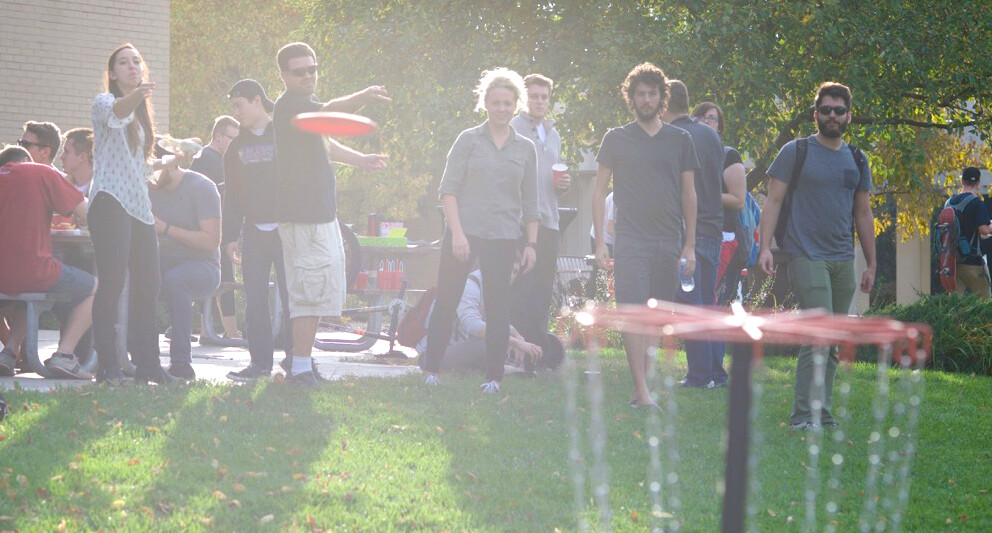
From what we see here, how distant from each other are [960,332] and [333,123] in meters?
9.87

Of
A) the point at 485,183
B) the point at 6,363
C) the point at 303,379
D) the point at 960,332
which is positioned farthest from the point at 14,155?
the point at 960,332

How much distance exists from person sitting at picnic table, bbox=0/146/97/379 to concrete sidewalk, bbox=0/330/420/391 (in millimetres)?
192

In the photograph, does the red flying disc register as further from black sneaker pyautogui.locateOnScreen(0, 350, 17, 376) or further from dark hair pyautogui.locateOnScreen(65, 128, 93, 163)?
dark hair pyautogui.locateOnScreen(65, 128, 93, 163)

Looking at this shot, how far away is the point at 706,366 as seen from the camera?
28.8 feet

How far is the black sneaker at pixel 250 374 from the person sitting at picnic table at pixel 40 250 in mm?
970

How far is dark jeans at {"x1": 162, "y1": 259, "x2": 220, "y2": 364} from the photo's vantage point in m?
8.41

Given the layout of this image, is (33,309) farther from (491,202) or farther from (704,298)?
(704,298)

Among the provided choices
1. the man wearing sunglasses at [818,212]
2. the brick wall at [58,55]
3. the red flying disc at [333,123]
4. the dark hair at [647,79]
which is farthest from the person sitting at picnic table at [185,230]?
the brick wall at [58,55]

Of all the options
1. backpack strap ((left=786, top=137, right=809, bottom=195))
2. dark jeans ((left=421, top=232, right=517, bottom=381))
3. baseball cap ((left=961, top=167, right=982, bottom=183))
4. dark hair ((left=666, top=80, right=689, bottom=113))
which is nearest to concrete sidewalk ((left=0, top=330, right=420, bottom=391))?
dark jeans ((left=421, top=232, right=517, bottom=381))

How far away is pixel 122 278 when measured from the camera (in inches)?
291

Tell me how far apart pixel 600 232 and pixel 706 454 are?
1.71m

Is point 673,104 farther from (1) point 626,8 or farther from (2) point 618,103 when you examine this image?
(1) point 626,8

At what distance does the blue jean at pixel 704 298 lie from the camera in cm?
844

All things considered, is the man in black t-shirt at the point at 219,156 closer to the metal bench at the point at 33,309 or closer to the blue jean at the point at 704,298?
the metal bench at the point at 33,309
